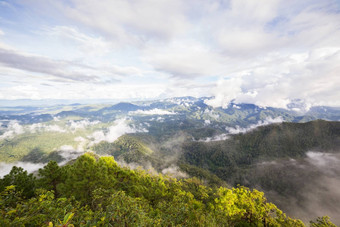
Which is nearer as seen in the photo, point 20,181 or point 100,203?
point 100,203

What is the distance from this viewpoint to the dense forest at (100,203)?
934 centimetres

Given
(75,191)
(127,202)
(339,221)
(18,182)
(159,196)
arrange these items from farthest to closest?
(339,221), (159,196), (75,191), (18,182), (127,202)

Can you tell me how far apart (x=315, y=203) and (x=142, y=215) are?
946 feet

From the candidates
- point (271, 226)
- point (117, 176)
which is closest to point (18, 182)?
point (117, 176)

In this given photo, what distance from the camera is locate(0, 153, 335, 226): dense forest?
368 inches

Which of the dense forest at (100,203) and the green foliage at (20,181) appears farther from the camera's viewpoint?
the green foliage at (20,181)

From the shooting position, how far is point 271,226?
43.3 m

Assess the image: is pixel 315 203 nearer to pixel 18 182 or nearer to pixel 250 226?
pixel 250 226

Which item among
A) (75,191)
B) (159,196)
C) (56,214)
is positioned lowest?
(159,196)

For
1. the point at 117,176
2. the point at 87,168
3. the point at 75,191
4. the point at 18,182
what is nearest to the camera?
the point at 18,182

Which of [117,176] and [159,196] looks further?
[117,176]

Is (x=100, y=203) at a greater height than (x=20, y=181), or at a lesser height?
greater

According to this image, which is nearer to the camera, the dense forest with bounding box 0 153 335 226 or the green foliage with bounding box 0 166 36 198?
the dense forest with bounding box 0 153 335 226

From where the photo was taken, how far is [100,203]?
44.6 feet
